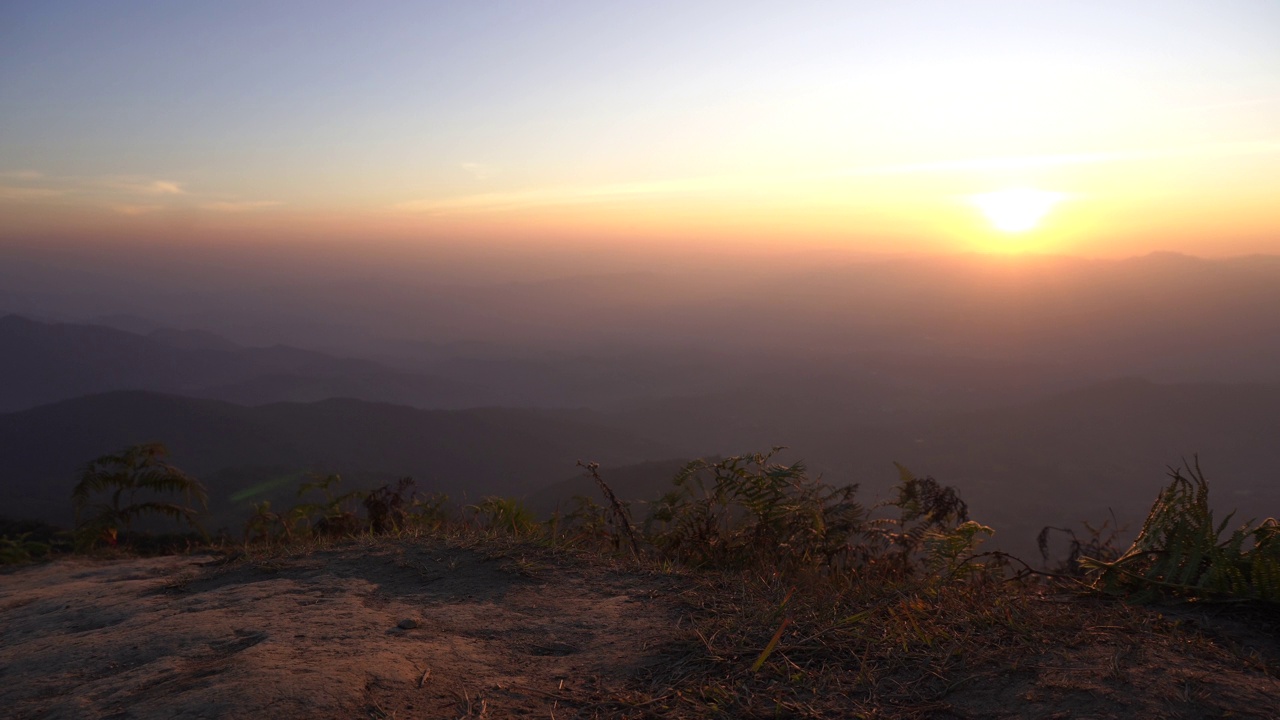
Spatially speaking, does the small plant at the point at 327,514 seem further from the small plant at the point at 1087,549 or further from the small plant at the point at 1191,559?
the small plant at the point at 1191,559

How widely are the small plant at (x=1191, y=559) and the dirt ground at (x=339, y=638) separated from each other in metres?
2.16

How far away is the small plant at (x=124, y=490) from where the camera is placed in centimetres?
585

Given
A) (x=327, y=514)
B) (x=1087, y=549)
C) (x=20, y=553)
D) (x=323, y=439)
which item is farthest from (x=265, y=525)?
(x=323, y=439)

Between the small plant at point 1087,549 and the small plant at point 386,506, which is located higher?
the small plant at point 1087,549

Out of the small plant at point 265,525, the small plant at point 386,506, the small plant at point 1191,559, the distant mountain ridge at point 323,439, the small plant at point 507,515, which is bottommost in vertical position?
the distant mountain ridge at point 323,439

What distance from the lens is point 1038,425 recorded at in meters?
93.7

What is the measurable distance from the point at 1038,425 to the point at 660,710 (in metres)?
108

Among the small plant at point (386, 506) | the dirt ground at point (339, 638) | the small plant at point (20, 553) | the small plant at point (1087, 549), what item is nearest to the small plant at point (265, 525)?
the small plant at point (386, 506)

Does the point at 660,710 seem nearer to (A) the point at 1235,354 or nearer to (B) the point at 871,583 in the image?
(B) the point at 871,583

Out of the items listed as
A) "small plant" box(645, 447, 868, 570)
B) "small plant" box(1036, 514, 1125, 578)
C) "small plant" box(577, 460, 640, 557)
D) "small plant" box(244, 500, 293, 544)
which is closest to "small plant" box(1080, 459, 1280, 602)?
"small plant" box(1036, 514, 1125, 578)

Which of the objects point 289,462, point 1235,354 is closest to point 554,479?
point 289,462

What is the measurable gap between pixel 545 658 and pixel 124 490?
5547 mm

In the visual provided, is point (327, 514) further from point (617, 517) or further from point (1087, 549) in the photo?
point (1087, 549)

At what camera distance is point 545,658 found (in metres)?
2.58
